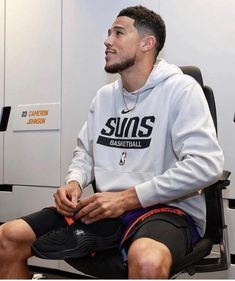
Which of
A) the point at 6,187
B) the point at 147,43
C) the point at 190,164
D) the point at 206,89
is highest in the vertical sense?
the point at 147,43

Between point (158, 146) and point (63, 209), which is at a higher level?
point (158, 146)

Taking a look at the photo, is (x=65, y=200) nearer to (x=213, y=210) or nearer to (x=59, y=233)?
(x=59, y=233)

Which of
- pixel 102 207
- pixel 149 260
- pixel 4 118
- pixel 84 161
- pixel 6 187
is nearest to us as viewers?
pixel 149 260

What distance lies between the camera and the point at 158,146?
4.52ft

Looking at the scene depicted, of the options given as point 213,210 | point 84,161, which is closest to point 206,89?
point 213,210

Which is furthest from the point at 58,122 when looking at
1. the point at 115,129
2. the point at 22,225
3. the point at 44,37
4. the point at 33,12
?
the point at 22,225

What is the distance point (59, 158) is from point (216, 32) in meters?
1.21

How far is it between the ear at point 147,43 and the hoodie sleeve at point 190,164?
41cm

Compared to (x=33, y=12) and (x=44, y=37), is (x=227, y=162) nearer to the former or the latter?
(x=44, y=37)

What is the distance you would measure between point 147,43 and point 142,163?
55cm

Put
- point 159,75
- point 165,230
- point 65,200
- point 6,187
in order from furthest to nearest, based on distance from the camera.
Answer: point 6,187, point 159,75, point 65,200, point 165,230

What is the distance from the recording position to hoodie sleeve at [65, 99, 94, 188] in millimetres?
1546

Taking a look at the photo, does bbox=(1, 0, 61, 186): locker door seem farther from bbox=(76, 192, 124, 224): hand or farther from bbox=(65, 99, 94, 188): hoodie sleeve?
bbox=(76, 192, 124, 224): hand

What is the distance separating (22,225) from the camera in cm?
131
